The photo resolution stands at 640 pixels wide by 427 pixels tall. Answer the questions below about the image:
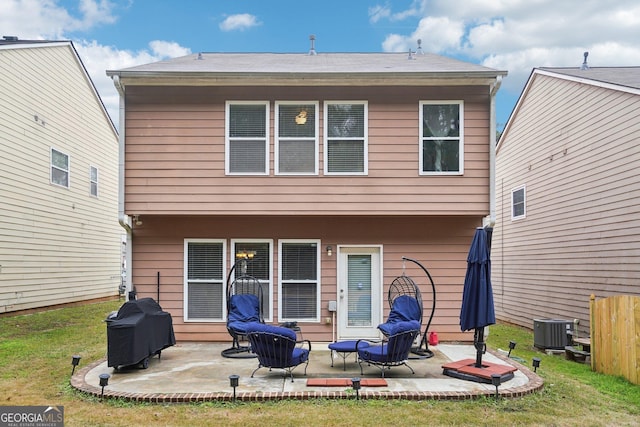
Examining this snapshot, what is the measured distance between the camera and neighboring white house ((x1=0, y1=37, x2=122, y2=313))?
11.8 meters

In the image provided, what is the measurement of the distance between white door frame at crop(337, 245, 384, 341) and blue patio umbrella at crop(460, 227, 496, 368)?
2641mm

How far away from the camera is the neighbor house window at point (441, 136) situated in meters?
8.91

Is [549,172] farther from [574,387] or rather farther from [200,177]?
[200,177]

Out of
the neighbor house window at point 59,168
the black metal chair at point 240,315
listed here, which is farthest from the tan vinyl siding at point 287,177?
the neighbor house window at point 59,168

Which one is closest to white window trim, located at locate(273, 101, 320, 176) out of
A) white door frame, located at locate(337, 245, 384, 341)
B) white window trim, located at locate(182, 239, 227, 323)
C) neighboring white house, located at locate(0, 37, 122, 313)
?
white door frame, located at locate(337, 245, 384, 341)

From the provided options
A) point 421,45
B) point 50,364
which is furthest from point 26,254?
point 421,45

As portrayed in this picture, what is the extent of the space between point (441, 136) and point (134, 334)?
6.12 m

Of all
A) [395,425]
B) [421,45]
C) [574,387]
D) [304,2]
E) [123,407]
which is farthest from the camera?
[304,2]

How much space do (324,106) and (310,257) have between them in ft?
9.25

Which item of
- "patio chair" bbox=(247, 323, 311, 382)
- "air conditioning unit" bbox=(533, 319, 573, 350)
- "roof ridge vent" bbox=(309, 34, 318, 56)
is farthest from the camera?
"roof ridge vent" bbox=(309, 34, 318, 56)

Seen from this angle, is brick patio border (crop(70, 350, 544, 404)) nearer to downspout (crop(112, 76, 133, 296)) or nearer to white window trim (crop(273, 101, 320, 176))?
downspout (crop(112, 76, 133, 296))

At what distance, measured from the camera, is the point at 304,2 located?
20.1m

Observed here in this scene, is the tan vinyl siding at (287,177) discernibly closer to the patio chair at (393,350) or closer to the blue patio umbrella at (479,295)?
the blue patio umbrella at (479,295)

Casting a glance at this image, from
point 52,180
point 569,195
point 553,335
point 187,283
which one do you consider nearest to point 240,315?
point 187,283
